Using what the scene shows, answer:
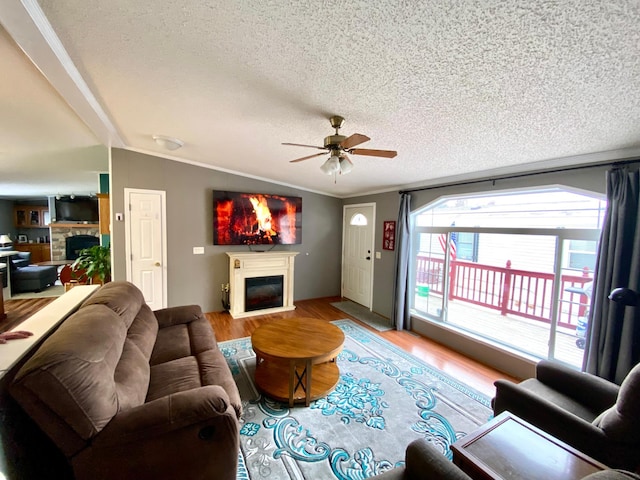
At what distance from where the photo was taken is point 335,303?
5156 millimetres

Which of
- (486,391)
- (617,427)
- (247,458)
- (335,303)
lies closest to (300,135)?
(247,458)

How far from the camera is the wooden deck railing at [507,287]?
2.63 m

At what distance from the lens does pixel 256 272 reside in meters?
4.48

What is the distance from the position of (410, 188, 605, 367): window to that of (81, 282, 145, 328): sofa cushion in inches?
141

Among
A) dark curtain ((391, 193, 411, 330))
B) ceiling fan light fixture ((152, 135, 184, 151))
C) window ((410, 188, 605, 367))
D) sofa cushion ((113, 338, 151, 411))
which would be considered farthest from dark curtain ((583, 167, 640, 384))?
ceiling fan light fixture ((152, 135, 184, 151))

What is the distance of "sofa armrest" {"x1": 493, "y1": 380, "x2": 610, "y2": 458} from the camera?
1.32 meters

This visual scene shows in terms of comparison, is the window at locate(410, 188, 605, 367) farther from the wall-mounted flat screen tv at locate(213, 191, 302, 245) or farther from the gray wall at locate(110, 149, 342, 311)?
the gray wall at locate(110, 149, 342, 311)

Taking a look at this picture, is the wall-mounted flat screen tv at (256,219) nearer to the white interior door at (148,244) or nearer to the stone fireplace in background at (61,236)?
the white interior door at (148,244)

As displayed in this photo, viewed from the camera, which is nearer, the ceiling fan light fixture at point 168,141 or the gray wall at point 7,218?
the ceiling fan light fixture at point 168,141

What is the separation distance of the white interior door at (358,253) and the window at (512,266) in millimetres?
988

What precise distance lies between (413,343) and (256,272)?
8.95 ft

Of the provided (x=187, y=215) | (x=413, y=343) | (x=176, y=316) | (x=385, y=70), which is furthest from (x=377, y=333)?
(x=187, y=215)

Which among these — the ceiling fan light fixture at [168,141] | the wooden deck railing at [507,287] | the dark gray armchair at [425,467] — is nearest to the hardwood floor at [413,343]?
the wooden deck railing at [507,287]

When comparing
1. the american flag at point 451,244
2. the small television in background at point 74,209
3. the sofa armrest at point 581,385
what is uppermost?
the small television in background at point 74,209
